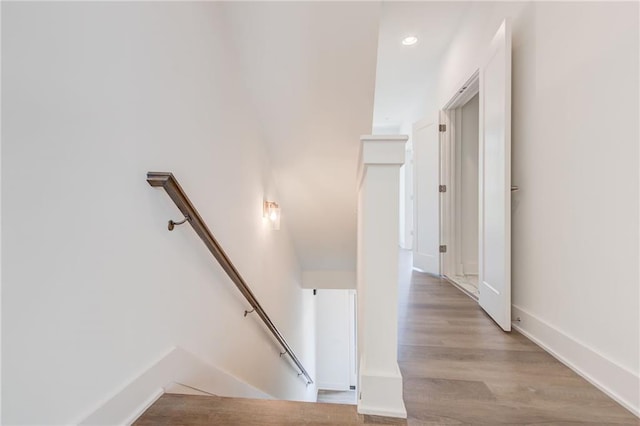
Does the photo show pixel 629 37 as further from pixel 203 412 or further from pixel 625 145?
pixel 203 412

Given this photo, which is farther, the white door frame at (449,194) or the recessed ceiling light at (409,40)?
the white door frame at (449,194)

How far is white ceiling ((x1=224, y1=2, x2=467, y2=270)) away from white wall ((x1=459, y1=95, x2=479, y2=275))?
895 mm

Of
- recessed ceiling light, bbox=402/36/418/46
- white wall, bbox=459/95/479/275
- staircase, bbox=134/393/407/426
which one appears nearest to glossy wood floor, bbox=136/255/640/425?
staircase, bbox=134/393/407/426

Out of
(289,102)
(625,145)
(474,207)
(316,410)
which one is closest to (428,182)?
(474,207)

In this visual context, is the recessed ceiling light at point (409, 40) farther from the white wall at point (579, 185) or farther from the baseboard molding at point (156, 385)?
the baseboard molding at point (156, 385)

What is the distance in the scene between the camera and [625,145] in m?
1.13

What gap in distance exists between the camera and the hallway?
3.58ft

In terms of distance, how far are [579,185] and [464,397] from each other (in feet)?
3.82

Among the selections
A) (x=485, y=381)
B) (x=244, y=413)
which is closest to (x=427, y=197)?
(x=485, y=381)

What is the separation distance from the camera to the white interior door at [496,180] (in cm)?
183

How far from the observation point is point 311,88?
225 centimetres

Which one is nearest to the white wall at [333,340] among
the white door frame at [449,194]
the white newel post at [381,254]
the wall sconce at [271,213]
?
the white door frame at [449,194]

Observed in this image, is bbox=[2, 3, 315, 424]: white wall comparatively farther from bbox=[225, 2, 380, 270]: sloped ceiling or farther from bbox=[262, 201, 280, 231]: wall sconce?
bbox=[262, 201, 280, 231]: wall sconce

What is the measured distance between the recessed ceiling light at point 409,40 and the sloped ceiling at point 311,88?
128 centimetres
